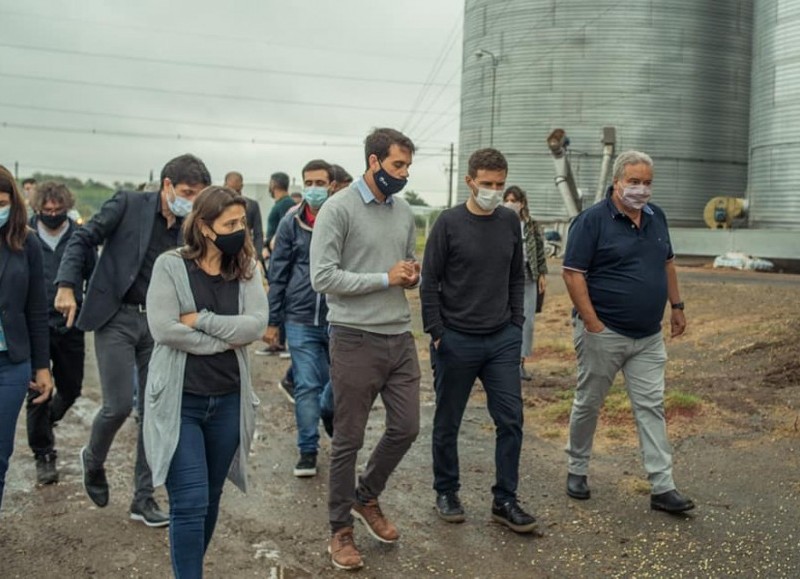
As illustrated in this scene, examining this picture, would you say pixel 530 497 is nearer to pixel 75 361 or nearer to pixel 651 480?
pixel 651 480

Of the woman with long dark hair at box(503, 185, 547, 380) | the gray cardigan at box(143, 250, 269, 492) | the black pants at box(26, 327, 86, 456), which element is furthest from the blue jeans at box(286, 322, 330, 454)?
the woman with long dark hair at box(503, 185, 547, 380)

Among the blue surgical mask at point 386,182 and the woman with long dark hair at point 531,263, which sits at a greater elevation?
the blue surgical mask at point 386,182

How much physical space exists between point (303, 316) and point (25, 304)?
2182 millimetres

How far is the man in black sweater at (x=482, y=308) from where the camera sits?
502 cm

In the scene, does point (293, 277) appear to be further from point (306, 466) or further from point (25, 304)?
point (25, 304)

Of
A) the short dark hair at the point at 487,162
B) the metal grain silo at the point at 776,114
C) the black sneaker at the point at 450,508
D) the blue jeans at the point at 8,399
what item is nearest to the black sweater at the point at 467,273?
the short dark hair at the point at 487,162

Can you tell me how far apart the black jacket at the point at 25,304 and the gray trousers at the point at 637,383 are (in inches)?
124

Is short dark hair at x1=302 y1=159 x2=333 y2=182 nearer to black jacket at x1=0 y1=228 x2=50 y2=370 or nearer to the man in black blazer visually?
the man in black blazer

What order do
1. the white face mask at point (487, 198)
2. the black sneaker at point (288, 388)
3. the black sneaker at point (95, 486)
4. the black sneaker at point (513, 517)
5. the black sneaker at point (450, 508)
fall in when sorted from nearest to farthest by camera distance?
the black sneaker at point (513, 517), the white face mask at point (487, 198), the black sneaker at point (450, 508), the black sneaker at point (95, 486), the black sneaker at point (288, 388)

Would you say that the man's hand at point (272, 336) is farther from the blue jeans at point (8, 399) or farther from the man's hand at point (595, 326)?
the man's hand at point (595, 326)

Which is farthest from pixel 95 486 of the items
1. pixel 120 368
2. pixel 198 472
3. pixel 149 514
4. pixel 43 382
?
pixel 198 472

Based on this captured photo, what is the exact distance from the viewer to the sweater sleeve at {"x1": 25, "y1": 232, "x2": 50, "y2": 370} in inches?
173

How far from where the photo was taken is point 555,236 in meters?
29.5

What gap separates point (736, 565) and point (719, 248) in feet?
69.9
